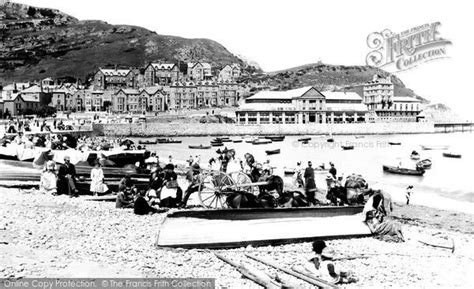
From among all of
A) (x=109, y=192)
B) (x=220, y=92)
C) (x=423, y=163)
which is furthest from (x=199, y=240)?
(x=220, y=92)

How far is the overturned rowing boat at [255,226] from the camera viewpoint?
9859 millimetres

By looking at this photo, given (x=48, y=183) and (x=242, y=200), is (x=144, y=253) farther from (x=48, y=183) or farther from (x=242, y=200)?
(x=48, y=183)

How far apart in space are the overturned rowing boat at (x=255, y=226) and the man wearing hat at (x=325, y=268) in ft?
7.01

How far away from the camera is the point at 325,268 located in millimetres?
8211

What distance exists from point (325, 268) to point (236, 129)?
286ft

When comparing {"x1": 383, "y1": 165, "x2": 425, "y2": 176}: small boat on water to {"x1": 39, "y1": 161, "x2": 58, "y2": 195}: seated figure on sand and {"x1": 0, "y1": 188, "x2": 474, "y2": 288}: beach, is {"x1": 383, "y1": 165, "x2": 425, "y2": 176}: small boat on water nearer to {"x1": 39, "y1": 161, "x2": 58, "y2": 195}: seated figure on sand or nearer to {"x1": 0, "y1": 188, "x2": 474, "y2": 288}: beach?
{"x1": 0, "y1": 188, "x2": 474, "y2": 288}: beach

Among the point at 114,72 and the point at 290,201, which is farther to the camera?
the point at 114,72

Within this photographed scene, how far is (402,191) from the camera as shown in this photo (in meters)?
25.7

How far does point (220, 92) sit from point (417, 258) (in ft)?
374

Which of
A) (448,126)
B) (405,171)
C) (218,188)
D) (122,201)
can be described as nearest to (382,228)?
(218,188)

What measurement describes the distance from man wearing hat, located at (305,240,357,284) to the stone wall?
73.7 metres

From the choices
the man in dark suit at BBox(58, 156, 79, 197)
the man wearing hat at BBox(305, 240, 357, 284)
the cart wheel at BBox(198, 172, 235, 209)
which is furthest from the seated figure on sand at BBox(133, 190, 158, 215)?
the man wearing hat at BBox(305, 240, 357, 284)

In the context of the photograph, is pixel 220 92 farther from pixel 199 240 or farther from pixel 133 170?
pixel 199 240

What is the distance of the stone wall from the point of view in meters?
85.9
